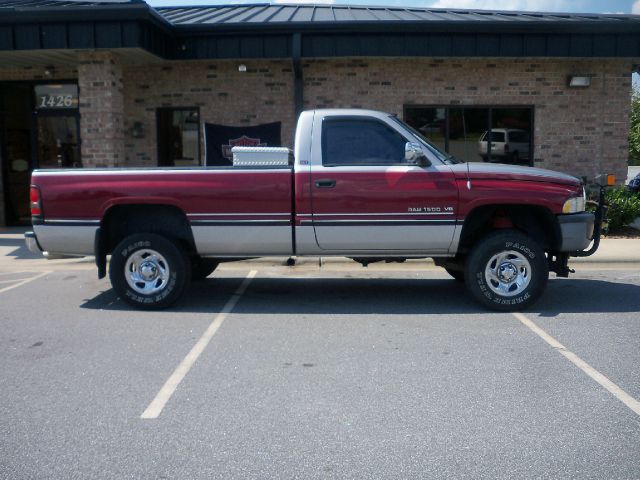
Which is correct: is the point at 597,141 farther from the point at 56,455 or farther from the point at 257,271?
the point at 56,455

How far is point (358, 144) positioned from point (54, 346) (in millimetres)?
3531

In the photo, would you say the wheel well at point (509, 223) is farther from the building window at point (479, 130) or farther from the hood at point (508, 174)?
the building window at point (479, 130)

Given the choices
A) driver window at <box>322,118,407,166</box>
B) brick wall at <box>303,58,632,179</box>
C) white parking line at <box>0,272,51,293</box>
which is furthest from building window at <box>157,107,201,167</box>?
driver window at <box>322,118,407,166</box>

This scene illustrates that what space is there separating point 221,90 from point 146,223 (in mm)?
6494

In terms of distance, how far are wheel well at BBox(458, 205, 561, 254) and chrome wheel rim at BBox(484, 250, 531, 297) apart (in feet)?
1.16

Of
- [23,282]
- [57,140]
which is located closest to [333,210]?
[23,282]

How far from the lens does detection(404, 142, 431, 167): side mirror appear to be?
660 centimetres

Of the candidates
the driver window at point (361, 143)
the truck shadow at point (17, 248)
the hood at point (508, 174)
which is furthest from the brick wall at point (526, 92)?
the hood at point (508, 174)

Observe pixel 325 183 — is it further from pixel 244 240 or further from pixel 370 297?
pixel 370 297

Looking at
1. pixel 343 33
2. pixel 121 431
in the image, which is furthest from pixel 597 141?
pixel 121 431

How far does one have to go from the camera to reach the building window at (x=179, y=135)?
43.6 feet

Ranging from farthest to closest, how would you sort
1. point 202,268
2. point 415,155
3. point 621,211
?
point 621,211
point 202,268
point 415,155

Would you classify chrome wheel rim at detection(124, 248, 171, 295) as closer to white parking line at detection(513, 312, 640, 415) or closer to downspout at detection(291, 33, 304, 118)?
white parking line at detection(513, 312, 640, 415)

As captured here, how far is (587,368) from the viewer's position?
5137 millimetres
